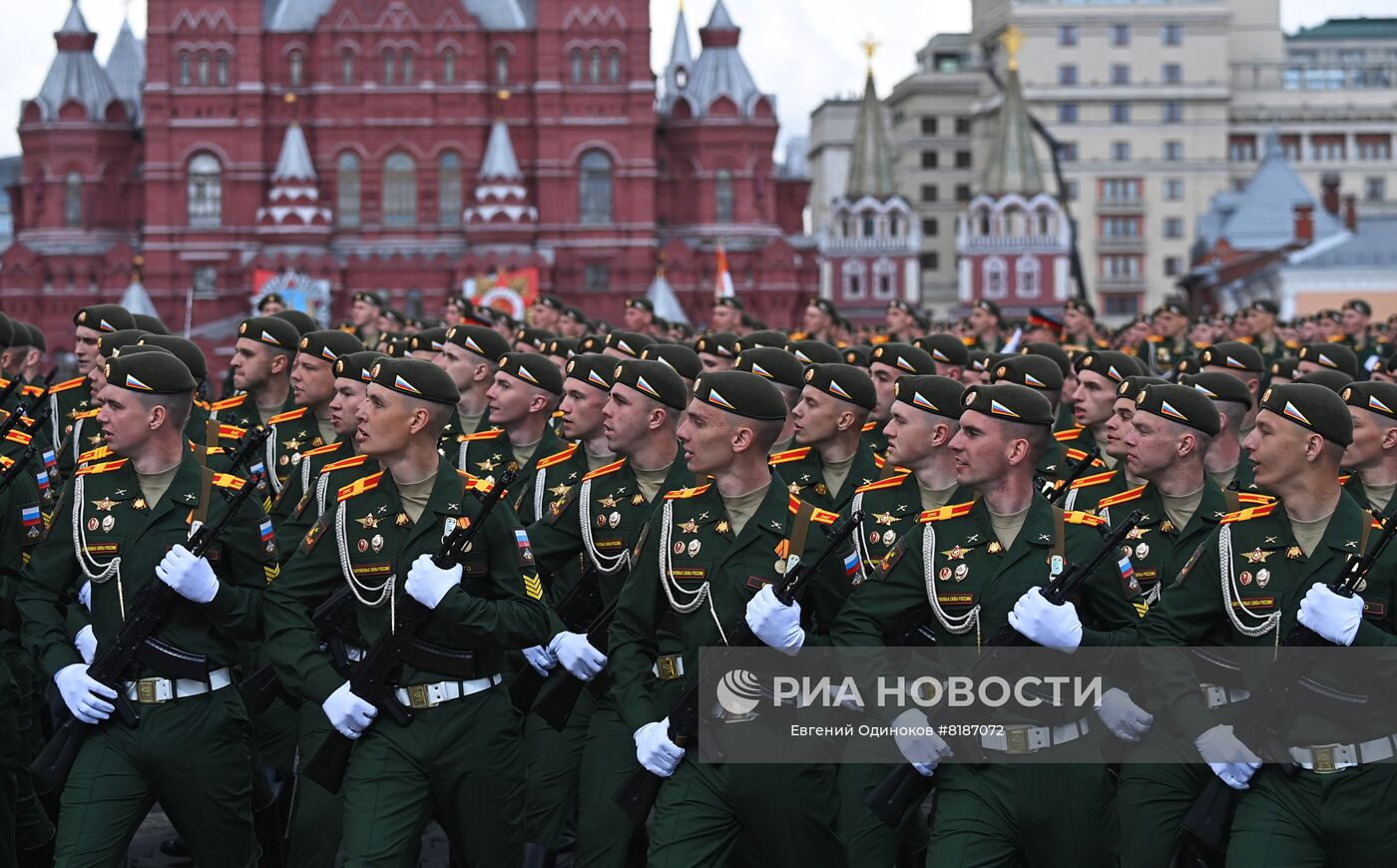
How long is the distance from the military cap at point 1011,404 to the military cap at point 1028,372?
246cm

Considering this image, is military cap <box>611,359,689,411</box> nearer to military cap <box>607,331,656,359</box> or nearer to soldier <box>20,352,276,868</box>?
soldier <box>20,352,276,868</box>

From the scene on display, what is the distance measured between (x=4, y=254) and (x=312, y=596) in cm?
6032

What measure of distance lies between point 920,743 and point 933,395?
7.41ft

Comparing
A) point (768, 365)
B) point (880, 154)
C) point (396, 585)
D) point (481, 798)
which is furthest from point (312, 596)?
point (880, 154)

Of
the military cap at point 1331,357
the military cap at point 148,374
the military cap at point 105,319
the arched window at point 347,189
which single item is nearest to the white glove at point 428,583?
the military cap at point 148,374

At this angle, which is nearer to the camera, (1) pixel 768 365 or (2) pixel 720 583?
(2) pixel 720 583

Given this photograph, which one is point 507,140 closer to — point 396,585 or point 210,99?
point 210,99

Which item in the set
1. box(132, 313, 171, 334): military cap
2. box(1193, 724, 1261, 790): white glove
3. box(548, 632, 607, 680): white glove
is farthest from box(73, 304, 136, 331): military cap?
box(1193, 724, 1261, 790): white glove

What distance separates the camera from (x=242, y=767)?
7.44 metres

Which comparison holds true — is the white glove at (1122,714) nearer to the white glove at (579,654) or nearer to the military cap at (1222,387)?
the white glove at (579,654)

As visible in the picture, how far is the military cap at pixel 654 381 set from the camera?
8.55 meters

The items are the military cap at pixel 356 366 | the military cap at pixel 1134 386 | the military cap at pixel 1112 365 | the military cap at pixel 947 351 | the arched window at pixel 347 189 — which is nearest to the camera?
the military cap at pixel 1134 386

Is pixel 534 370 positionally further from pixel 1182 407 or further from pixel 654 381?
pixel 1182 407

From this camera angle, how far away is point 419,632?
709 centimetres
